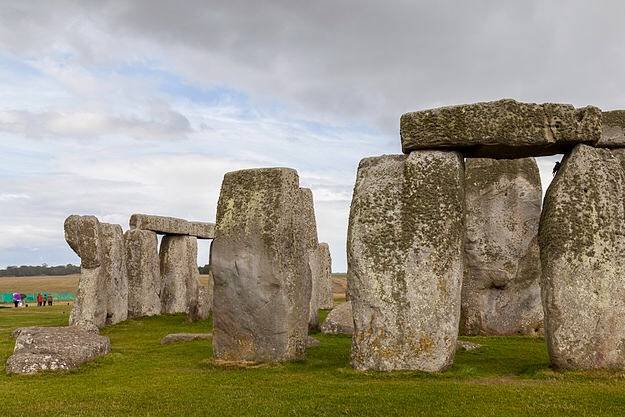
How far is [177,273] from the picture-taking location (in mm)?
30000

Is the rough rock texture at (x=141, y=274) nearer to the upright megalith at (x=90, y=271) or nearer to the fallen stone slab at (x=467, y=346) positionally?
the upright megalith at (x=90, y=271)

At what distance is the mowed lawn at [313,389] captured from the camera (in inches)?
366

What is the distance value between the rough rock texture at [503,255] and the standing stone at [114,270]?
38.3ft

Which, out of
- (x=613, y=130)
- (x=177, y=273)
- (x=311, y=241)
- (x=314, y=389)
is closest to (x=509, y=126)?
(x=314, y=389)

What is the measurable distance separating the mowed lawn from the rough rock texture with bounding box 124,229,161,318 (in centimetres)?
1234

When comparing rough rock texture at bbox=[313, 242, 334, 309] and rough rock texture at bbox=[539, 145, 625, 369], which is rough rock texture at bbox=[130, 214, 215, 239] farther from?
rough rock texture at bbox=[539, 145, 625, 369]

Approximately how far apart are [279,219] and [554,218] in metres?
4.72

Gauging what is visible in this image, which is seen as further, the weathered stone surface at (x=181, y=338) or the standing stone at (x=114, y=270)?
the standing stone at (x=114, y=270)

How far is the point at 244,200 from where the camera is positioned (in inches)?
517

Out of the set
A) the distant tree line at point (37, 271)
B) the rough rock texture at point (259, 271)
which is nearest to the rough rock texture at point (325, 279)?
the rough rock texture at point (259, 271)

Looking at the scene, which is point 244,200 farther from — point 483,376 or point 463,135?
point 483,376

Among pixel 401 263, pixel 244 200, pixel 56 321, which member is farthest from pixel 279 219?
pixel 56 321

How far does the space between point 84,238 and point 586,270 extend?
15.4 metres

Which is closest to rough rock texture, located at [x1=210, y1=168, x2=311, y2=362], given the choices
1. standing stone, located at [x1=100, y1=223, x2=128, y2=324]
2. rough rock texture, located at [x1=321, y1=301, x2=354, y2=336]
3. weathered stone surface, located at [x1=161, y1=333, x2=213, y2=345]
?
weathered stone surface, located at [x1=161, y1=333, x2=213, y2=345]
